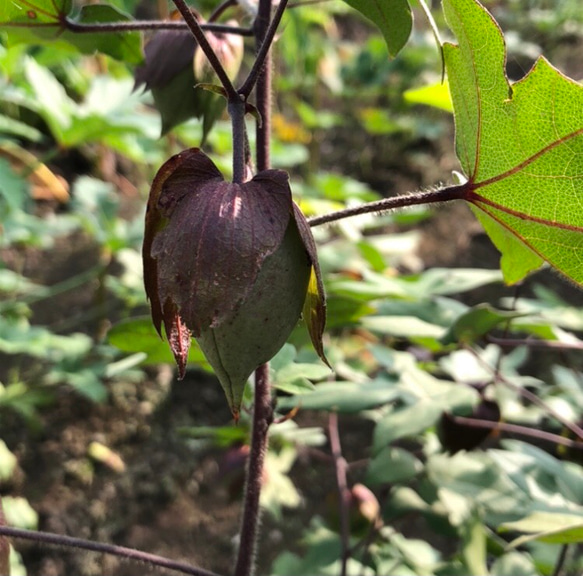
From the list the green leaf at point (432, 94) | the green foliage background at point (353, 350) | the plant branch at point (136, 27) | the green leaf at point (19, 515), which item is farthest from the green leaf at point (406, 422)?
the green leaf at point (19, 515)

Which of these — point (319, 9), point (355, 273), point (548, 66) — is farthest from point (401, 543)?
point (319, 9)

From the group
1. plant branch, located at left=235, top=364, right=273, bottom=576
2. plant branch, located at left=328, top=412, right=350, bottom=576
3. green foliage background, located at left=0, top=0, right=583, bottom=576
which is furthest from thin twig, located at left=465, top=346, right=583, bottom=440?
plant branch, located at left=235, top=364, right=273, bottom=576

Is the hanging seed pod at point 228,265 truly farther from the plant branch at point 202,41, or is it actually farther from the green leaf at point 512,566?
the green leaf at point 512,566

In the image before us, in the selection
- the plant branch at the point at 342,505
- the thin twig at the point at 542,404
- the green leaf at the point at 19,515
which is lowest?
the green leaf at the point at 19,515

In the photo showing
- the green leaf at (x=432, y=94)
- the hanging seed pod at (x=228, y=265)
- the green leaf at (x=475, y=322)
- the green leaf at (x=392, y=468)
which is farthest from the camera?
the green leaf at (x=392, y=468)

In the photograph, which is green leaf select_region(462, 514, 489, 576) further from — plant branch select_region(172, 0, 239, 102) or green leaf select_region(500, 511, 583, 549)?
plant branch select_region(172, 0, 239, 102)

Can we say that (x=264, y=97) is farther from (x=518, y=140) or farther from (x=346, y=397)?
(x=346, y=397)
